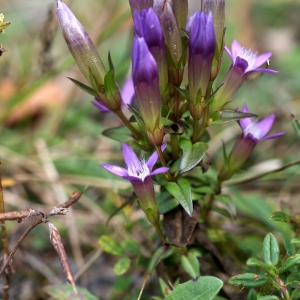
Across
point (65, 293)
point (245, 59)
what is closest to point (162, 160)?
point (245, 59)

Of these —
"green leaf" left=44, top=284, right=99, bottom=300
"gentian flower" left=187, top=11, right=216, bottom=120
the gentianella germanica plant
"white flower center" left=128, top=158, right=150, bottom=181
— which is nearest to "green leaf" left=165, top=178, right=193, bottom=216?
the gentianella germanica plant

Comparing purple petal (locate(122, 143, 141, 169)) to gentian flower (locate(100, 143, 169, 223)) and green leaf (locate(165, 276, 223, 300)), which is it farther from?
green leaf (locate(165, 276, 223, 300))

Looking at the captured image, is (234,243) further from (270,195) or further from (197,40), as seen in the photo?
(197,40)

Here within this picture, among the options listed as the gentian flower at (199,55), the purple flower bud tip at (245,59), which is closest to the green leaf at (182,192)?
the gentian flower at (199,55)

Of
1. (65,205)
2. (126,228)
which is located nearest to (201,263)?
(126,228)

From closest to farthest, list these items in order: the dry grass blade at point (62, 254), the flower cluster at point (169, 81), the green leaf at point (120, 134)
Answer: the dry grass blade at point (62, 254), the flower cluster at point (169, 81), the green leaf at point (120, 134)

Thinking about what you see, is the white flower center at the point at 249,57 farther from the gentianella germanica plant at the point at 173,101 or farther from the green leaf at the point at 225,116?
the green leaf at the point at 225,116
